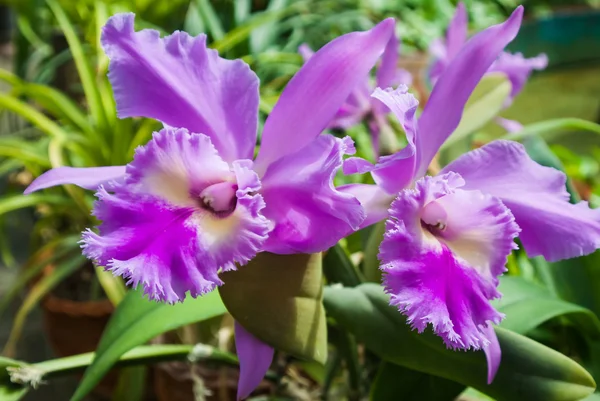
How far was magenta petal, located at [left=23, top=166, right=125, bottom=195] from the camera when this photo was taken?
352 millimetres

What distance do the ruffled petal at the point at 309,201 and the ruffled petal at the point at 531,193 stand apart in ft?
0.30

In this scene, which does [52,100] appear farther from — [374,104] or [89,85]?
[374,104]

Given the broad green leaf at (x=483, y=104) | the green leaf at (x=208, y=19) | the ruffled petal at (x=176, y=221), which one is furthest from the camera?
the green leaf at (x=208, y=19)

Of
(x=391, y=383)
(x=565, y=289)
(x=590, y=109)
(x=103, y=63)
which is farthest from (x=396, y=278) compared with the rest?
(x=590, y=109)

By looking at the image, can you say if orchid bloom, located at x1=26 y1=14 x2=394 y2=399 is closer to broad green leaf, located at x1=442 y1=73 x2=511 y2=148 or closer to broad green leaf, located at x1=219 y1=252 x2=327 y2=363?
broad green leaf, located at x1=219 y1=252 x2=327 y2=363

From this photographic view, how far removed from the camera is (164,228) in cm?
31

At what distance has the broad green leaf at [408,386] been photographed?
0.44 m

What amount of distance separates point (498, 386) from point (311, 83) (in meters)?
0.23

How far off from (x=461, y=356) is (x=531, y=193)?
0.11 metres

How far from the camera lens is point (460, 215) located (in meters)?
0.34

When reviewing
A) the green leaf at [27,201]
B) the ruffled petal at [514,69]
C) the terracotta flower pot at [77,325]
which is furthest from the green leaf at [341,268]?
the green leaf at [27,201]

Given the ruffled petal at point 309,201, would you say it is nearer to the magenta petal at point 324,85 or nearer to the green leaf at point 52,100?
the magenta petal at point 324,85

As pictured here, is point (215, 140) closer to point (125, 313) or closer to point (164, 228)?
point (164, 228)

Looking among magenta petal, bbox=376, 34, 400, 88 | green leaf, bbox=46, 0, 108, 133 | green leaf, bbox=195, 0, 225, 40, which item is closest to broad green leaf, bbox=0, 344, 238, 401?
magenta petal, bbox=376, 34, 400, 88
